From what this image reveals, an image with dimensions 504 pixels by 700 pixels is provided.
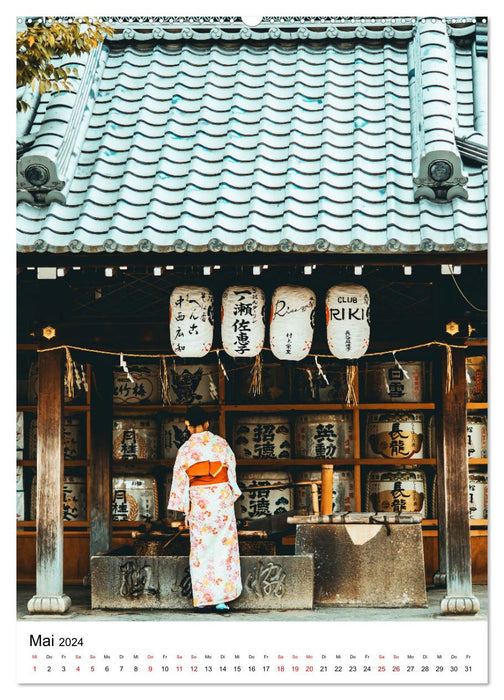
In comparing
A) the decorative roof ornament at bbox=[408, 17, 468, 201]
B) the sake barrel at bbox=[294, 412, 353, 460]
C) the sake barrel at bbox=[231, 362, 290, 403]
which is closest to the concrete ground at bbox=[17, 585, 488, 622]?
the sake barrel at bbox=[294, 412, 353, 460]

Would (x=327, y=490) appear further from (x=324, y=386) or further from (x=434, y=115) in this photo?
(x=434, y=115)

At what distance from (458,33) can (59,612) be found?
765 centimetres

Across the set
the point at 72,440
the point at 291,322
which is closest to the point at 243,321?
the point at 291,322

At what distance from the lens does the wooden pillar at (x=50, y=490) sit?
31.4 ft

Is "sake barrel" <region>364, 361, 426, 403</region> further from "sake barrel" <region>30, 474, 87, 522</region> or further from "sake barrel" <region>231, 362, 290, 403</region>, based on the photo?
"sake barrel" <region>30, 474, 87, 522</region>

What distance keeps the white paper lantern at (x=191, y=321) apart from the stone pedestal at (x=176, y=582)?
2.00m

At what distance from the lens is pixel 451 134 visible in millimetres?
9578

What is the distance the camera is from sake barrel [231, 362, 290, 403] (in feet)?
39.2

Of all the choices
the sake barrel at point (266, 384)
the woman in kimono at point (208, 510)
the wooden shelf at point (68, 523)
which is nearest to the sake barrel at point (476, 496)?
the sake barrel at point (266, 384)

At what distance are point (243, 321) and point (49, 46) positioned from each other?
3.13 meters

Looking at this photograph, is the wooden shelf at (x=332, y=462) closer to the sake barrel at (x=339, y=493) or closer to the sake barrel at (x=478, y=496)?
the sake barrel at (x=339, y=493)
